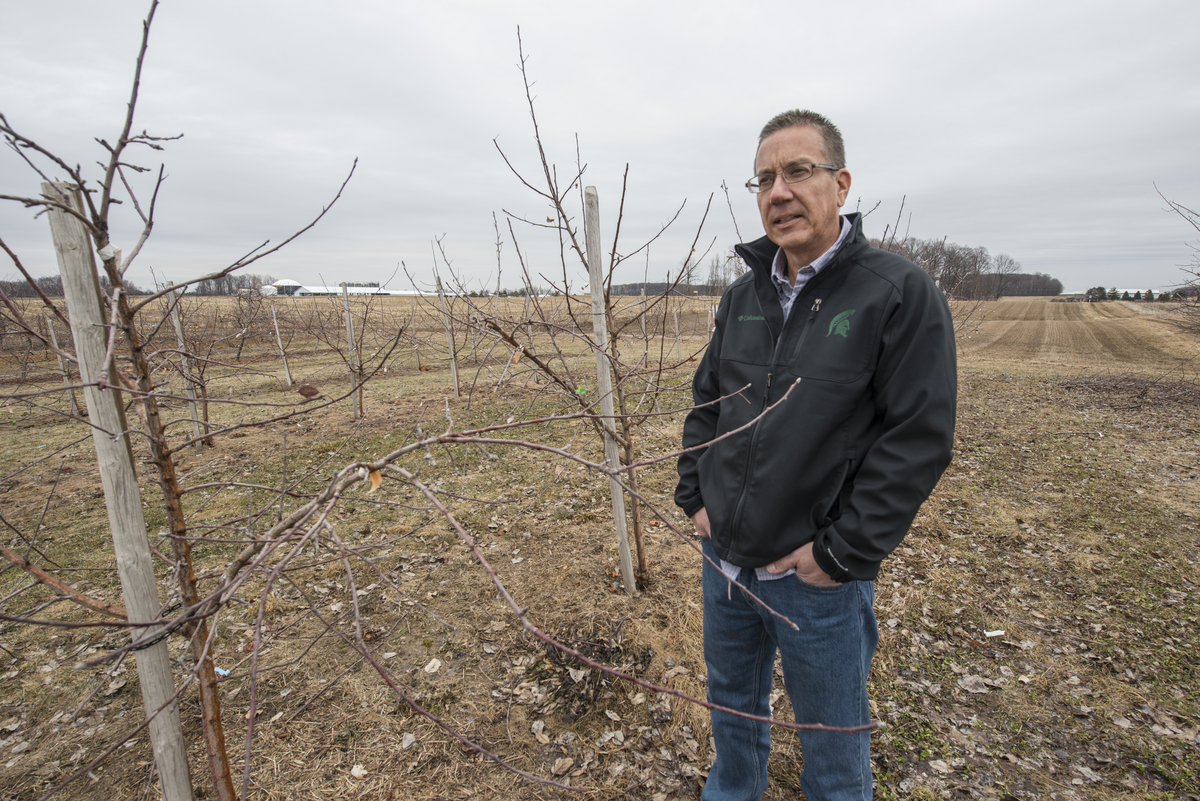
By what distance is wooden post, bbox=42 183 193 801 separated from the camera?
128cm

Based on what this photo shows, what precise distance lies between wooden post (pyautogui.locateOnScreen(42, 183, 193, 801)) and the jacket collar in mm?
1877

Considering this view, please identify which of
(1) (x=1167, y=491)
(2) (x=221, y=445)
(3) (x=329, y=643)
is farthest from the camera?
(2) (x=221, y=445)

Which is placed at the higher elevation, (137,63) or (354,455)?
(137,63)

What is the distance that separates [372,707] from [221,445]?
693cm

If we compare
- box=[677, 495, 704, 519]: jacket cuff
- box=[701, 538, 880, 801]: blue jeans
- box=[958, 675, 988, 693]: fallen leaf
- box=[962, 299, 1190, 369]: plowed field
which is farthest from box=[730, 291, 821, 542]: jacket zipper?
box=[962, 299, 1190, 369]: plowed field

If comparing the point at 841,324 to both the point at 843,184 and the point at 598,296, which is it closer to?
the point at 843,184

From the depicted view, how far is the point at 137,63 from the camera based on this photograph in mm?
1275

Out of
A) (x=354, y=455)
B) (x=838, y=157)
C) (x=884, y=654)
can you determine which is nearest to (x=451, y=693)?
(x=884, y=654)

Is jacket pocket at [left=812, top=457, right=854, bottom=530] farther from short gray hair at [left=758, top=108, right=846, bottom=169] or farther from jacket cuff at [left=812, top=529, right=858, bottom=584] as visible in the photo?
short gray hair at [left=758, top=108, right=846, bottom=169]

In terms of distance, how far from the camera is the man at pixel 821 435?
1494 mm

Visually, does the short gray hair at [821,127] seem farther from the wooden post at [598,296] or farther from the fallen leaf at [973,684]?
the fallen leaf at [973,684]

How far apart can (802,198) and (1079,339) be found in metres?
30.0

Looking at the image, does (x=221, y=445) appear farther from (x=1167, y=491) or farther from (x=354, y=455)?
(x=1167, y=491)

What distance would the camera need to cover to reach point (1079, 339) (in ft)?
76.3
